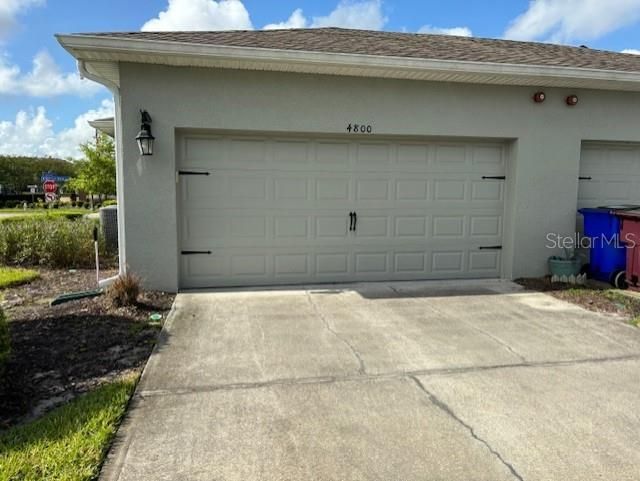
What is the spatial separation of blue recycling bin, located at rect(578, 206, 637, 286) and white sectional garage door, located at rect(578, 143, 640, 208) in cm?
63

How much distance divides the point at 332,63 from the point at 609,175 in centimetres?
508

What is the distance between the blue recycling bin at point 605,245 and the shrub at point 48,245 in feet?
27.1

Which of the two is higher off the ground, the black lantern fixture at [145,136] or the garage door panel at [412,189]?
the black lantern fixture at [145,136]

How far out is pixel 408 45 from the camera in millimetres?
7414

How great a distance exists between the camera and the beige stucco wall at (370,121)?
6180mm

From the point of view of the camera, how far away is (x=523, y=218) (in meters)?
7.33

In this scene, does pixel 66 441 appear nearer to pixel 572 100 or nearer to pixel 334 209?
pixel 334 209

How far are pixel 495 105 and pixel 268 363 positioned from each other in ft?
17.3

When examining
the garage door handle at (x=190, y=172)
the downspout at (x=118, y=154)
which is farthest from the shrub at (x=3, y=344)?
the garage door handle at (x=190, y=172)

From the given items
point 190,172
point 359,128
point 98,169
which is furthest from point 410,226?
point 98,169

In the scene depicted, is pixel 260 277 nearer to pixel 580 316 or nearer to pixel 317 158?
pixel 317 158

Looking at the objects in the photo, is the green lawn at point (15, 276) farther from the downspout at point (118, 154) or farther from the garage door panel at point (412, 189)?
the garage door panel at point (412, 189)

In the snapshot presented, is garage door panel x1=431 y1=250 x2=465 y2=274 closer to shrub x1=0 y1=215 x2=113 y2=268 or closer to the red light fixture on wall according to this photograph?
the red light fixture on wall

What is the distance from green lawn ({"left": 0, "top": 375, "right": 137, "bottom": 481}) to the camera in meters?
2.40
